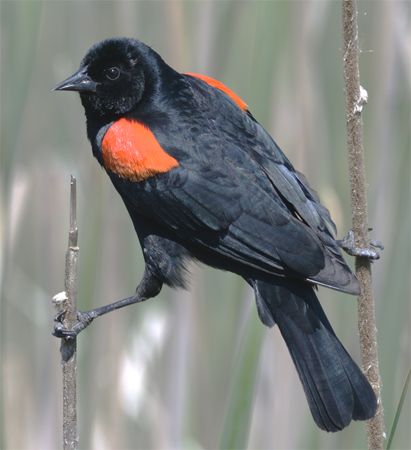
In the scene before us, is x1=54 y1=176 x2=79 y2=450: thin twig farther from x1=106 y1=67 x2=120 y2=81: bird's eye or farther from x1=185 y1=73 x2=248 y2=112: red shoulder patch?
x1=185 y1=73 x2=248 y2=112: red shoulder patch

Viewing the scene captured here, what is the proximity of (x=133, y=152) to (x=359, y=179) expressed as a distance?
24.6 inches

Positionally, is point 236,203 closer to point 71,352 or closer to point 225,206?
point 225,206

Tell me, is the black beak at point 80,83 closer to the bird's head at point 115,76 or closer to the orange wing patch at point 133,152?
the bird's head at point 115,76

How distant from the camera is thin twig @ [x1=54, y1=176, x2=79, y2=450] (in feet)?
3.90

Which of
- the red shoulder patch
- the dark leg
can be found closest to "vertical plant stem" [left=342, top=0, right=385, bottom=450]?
the red shoulder patch

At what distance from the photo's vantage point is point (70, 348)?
1.28m

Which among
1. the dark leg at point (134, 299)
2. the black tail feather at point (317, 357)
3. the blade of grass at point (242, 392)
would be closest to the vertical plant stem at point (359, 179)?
the black tail feather at point (317, 357)

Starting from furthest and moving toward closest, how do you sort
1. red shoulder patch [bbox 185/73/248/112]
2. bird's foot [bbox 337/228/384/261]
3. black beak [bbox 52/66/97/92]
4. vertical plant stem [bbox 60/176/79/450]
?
1. red shoulder patch [bbox 185/73/248/112]
2. black beak [bbox 52/66/97/92]
3. bird's foot [bbox 337/228/384/261]
4. vertical plant stem [bbox 60/176/79/450]

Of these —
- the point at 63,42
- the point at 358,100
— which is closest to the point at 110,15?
the point at 63,42

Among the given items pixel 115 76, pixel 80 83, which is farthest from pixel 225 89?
pixel 80 83

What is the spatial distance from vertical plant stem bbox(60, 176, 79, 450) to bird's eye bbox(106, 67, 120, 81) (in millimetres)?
681

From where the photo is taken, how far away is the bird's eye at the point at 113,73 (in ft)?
5.80

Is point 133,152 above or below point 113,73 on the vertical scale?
below

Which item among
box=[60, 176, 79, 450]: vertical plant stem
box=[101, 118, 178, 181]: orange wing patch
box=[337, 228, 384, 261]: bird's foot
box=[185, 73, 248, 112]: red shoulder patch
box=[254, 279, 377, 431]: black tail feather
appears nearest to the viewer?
box=[60, 176, 79, 450]: vertical plant stem
